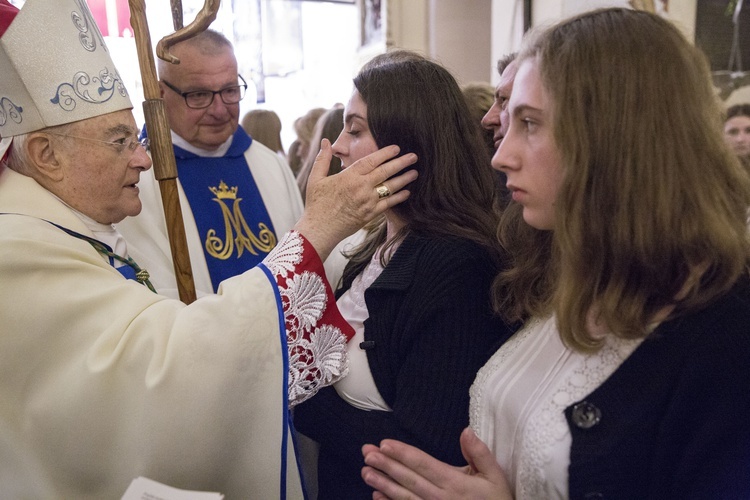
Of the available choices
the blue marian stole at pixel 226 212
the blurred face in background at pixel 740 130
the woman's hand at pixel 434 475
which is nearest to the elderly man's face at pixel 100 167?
the woman's hand at pixel 434 475

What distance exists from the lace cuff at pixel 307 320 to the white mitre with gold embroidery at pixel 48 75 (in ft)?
2.20

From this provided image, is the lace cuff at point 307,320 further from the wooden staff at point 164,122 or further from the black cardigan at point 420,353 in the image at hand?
the wooden staff at point 164,122

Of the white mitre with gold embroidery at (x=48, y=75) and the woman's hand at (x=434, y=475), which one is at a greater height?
the white mitre with gold embroidery at (x=48, y=75)

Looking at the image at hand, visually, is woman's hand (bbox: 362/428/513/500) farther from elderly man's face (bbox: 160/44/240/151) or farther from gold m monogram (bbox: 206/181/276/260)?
elderly man's face (bbox: 160/44/240/151)

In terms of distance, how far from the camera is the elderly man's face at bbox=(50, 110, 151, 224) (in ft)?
5.89

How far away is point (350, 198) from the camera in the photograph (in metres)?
1.74

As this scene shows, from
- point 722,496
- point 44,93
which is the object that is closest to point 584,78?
point 722,496

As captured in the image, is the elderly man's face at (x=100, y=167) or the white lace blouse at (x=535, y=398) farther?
the elderly man's face at (x=100, y=167)

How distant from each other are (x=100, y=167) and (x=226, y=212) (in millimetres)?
1425

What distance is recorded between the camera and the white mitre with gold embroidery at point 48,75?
1781 millimetres

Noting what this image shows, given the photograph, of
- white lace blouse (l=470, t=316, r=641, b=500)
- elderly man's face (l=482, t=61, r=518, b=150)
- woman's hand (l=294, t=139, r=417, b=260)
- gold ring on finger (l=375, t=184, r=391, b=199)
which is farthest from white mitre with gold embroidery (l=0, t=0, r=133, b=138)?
white lace blouse (l=470, t=316, r=641, b=500)

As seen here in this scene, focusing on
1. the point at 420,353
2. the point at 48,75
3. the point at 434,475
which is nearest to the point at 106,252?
the point at 48,75

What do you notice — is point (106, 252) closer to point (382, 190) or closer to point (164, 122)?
point (164, 122)

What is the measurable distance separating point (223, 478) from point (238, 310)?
1.31 ft
